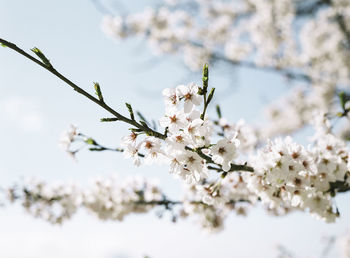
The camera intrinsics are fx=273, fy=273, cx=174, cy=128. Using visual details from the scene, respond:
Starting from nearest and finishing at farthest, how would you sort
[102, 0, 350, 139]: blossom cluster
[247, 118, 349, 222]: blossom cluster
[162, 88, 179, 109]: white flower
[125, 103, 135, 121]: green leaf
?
1. [125, 103, 135, 121]: green leaf
2. [162, 88, 179, 109]: white flower
3. [247, 118, 349, 222]: blossom cluster
4. [102, 0, 350, 139]: blossom cluster

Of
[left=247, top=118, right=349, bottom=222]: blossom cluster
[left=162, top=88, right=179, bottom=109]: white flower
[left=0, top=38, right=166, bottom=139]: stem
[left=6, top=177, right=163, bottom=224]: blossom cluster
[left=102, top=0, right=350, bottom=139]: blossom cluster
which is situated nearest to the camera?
[left=0, top=38, right=166, bottom=139]: stem

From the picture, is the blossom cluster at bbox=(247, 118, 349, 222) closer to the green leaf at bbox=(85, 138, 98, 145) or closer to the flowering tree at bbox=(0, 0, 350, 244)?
the flowering tree at bbox=(0, 0, 350, 244)

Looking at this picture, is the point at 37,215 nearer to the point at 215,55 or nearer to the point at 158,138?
the point at 158,138

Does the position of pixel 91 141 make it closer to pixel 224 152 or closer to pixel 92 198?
pixel 224 152

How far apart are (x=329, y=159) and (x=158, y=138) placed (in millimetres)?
1490

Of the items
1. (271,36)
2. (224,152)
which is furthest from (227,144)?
(271,36)

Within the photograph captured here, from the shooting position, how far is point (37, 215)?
200 inches

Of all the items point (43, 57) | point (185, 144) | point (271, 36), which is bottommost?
point (185, 144)

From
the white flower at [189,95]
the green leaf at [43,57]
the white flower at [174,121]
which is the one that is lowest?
the white flower at [174,121]

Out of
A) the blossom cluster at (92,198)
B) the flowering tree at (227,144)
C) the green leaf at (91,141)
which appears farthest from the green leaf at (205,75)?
the blossom cluster at (92,198)

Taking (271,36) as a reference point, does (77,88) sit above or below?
below

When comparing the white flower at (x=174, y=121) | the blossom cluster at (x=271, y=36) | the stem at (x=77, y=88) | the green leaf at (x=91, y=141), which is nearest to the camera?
the stem at (x=77, y=88)

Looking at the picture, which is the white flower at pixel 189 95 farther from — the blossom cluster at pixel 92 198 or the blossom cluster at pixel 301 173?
the blossom cluster at pixel 92 198

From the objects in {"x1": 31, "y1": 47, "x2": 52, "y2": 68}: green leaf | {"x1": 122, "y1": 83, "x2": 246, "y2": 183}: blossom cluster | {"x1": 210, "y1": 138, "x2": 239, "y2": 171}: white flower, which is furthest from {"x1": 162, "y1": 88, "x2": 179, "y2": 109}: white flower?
{"x1": 31, "y1": 47, "x2": 52, "y2": 68}: green leaf
